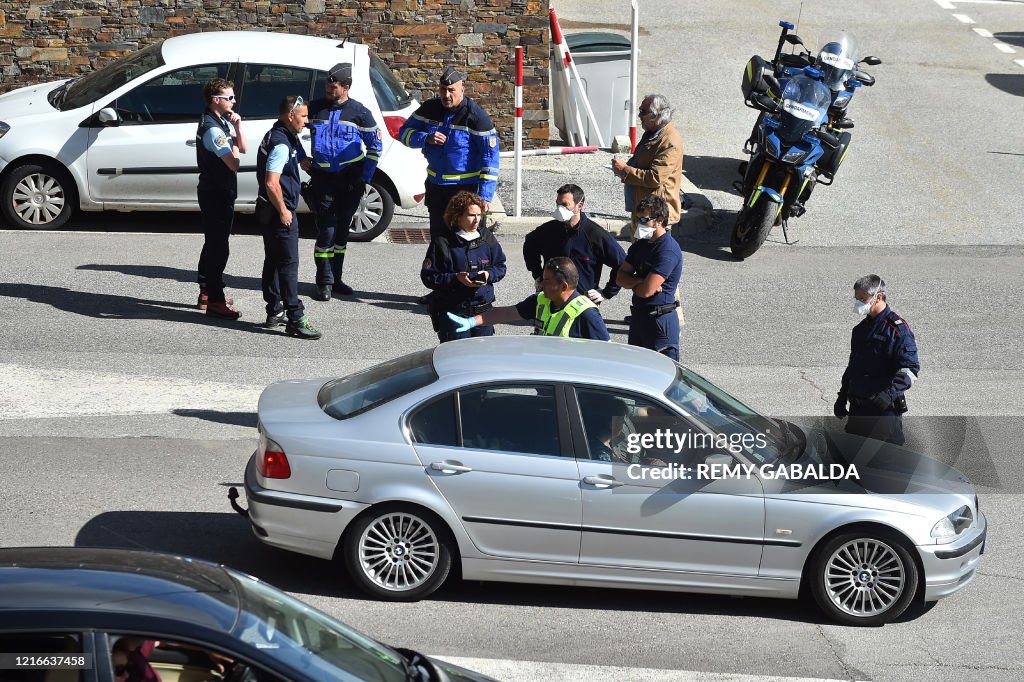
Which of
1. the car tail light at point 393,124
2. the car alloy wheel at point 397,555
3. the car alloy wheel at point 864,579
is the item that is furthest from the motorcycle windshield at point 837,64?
the car alloy wheel at point 397,555

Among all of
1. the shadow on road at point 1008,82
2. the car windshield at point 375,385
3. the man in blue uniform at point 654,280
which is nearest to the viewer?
the car windshield at point 375,385

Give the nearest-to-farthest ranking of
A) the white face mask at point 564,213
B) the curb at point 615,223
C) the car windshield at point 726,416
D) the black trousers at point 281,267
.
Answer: the car windshield at point 726,416 → the white face mask at point 564,213 → the black trousers at point 281,267 → the curb at point 615,223

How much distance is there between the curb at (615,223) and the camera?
1456 cm

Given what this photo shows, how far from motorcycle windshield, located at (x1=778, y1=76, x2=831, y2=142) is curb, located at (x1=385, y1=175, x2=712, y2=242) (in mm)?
1504

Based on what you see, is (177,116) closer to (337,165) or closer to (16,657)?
(337,165)

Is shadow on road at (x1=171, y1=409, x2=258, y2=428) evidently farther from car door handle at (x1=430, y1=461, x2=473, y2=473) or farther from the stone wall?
the stone wall

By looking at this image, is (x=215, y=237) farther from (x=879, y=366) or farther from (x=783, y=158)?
(x=783, y=158)

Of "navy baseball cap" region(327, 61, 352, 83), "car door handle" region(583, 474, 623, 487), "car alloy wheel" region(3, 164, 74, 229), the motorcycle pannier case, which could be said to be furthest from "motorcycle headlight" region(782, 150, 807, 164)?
"car door handle" region(583, 474, 623, 487)

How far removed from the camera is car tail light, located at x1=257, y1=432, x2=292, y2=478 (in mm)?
6992

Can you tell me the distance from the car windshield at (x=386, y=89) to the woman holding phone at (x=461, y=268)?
17.5 ft

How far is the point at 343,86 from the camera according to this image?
11.7 m

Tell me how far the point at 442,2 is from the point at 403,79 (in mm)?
1133

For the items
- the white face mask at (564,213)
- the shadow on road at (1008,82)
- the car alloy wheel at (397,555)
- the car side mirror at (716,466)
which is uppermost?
the white face mask at (564,213)

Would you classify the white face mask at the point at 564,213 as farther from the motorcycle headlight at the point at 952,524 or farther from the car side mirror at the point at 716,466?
the motorcycle headlight at the point at 952,524
